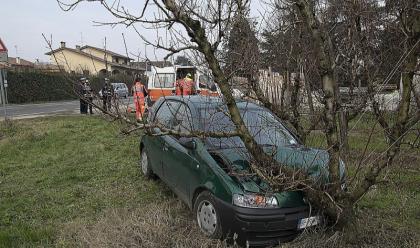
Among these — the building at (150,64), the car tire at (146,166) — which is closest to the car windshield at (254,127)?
the building at (150,64)

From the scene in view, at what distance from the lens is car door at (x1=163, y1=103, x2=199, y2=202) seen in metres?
4.80

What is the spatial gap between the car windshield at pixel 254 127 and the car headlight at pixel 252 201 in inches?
26.5

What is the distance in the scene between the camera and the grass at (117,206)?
426 centimetres

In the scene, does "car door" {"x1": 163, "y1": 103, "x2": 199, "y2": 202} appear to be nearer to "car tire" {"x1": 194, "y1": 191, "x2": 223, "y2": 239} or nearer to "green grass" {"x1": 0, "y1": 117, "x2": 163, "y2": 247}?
"car tire" {"x1": 194, "y1": 191, "x2": 223, "y2": 239}

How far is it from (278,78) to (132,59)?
85.9 inches

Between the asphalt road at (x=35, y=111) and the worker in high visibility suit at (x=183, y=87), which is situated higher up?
the worker in high visibility suit at (x=183, y=87)

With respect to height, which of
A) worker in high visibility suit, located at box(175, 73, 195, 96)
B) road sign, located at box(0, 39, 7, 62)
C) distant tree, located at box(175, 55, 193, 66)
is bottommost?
worker in high visibility suit, located at box(175, 73, 195, 96)

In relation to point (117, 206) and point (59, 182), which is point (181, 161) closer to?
point (117, 206)

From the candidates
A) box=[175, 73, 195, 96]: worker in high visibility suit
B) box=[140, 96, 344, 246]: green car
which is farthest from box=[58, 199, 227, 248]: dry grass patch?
box=[175, 73, 195, 96]: worker in high visibility suit

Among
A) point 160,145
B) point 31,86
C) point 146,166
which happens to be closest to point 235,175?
point 160,145

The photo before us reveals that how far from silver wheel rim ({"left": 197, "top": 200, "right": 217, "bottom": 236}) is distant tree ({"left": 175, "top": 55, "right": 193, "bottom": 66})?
154 cm

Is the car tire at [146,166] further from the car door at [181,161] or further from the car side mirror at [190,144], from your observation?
the car side mirror at [190,144]

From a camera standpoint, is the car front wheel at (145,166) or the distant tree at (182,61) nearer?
the distant tree at (182,61)

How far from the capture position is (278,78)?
5609 millimetres
